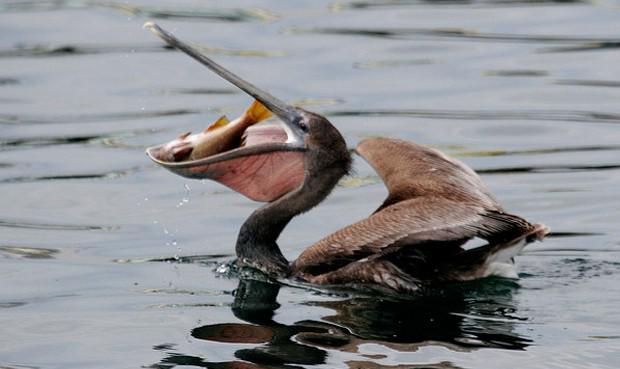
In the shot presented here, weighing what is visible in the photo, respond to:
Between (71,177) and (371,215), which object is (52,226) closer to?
(71,177)

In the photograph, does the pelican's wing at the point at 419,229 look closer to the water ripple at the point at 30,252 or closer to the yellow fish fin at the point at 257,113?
the yellow fish fin at the point at 257,113

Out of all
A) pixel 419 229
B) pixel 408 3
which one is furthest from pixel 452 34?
pixel 419 229

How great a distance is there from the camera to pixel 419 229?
7906 millimetres

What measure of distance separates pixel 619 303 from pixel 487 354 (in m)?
1.06

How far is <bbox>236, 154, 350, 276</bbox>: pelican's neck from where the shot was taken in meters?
8.81

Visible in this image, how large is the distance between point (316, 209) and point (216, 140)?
5.25ft

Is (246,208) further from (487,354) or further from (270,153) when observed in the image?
(487,354)

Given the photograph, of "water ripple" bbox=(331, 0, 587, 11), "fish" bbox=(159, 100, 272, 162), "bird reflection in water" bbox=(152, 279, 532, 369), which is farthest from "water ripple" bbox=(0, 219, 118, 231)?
"water ripple" bbox=(331, 0, 587, 11)

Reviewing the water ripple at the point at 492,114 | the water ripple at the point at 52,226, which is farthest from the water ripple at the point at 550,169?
the water ripple at the point at 52,226

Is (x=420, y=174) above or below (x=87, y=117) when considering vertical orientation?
above

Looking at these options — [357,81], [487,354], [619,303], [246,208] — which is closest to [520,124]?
[357,81]

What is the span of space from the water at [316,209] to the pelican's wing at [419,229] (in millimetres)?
261

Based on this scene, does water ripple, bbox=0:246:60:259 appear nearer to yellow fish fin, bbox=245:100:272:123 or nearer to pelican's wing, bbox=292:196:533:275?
yellow fish fin, bbox=245:100:272:123

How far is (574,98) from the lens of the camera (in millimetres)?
12969
